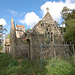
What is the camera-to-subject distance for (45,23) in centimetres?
1315

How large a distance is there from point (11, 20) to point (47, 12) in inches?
287

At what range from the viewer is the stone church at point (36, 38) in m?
10.9

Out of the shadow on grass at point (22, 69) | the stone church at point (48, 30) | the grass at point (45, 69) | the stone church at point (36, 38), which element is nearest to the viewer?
the grass at point (45, 69)

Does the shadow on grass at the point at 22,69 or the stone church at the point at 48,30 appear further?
the stone church at the point at 48,30

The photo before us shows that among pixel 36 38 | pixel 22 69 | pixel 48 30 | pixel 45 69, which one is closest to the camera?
pixel 45 69

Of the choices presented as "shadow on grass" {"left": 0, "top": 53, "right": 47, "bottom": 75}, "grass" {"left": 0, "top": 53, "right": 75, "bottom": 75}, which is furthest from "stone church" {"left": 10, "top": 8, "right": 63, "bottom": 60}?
"grass" {"left": 0, "top": 53, "right": 75, "bottom": 75}

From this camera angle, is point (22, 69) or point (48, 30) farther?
point (48, 30)

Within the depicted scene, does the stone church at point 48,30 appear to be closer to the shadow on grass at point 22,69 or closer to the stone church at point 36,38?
the stone church at point 36,38

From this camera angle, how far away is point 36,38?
11.7 metres

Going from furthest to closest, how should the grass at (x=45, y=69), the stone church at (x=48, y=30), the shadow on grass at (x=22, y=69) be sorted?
the stone church at (x=48, y=30) < the shadow on grass at (x=22, y=69) < the grass at (x=45, y=69)

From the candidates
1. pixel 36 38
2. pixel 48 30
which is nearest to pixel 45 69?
pixel 36 38

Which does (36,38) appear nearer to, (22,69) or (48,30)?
(48,30)

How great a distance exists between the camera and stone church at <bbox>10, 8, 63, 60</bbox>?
35.6 ft

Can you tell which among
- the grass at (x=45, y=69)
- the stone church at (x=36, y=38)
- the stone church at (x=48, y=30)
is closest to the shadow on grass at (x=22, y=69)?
the grass at (x=45, y=69)
